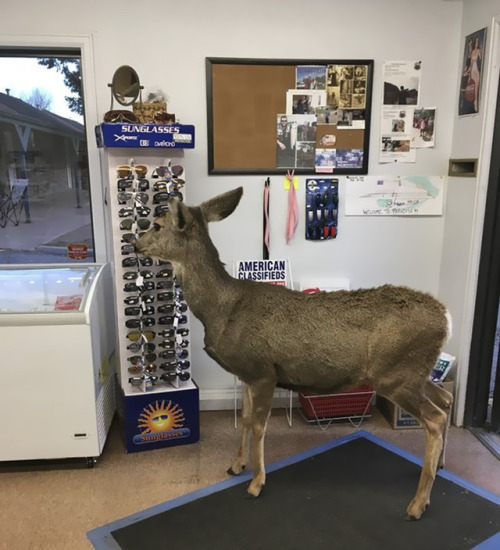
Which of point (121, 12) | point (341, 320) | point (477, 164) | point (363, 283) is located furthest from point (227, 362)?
point (121, 12)

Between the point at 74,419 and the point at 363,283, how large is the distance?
202 centimetres

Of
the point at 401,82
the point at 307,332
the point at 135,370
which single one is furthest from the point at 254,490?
the point at 401,82

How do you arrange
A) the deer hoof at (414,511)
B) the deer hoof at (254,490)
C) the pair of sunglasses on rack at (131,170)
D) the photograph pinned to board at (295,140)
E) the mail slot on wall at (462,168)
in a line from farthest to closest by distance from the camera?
the photograph pinned to board at (295,140) < the mail slot on wall at (462,168) < the pair of sunglasses on rack at (131,170) < the deer hoof at (254,490) < the deer hoof at (414,511)

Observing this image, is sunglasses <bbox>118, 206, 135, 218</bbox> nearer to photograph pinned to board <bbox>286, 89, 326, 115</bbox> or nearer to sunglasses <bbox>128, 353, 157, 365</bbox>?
sunglasses <bbox>128, 353, 157, 365</bbox>

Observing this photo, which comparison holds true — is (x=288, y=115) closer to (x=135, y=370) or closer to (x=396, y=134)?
(x=396, y=134)

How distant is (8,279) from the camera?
2.94 metres

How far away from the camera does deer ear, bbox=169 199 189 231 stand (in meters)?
2.26

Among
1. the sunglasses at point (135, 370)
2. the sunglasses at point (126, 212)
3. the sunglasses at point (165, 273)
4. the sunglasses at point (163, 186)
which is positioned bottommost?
the sunglasses at point (135, 370)

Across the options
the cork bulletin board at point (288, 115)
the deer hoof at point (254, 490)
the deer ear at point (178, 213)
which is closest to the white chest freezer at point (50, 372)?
the deer ear at point (178, 213)

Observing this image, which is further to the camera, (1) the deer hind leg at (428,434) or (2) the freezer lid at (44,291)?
(2) the freezer lid at (44,291)

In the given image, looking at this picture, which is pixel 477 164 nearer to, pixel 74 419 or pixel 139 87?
pixel 139 87

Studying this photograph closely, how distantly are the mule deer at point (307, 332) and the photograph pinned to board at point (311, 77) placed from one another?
113 centimetres

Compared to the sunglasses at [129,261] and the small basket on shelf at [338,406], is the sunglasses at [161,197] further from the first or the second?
the small basket on shelf at [338,406]

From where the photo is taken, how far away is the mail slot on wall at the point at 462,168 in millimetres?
3072
